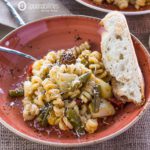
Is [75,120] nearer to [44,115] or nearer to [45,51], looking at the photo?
[44,115]

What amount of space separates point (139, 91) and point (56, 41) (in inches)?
18.9

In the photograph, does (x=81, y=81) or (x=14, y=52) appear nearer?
(x=81, y=81)

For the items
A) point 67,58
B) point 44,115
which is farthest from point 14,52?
point 44,115

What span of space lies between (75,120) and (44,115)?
12cm

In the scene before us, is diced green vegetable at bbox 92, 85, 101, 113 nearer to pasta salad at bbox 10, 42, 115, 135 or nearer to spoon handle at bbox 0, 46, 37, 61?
pasta salad at bbox 10, 42, 115, 135

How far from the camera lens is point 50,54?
1.70 metres

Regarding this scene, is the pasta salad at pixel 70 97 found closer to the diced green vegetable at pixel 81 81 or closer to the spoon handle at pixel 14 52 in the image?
the diced green vegetable at pixel 81 81

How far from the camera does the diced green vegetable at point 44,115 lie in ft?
4.97

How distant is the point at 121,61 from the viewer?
5.19 feet

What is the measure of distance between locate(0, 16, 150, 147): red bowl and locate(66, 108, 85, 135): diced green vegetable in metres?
0.03

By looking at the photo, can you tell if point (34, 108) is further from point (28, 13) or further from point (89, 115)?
point (28, 13)

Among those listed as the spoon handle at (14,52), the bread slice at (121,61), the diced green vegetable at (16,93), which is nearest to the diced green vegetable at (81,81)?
the bread slice at (121,61)

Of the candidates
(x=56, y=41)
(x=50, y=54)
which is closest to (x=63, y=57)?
(x=50, y=54)

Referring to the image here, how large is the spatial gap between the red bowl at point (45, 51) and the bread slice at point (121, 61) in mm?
47
